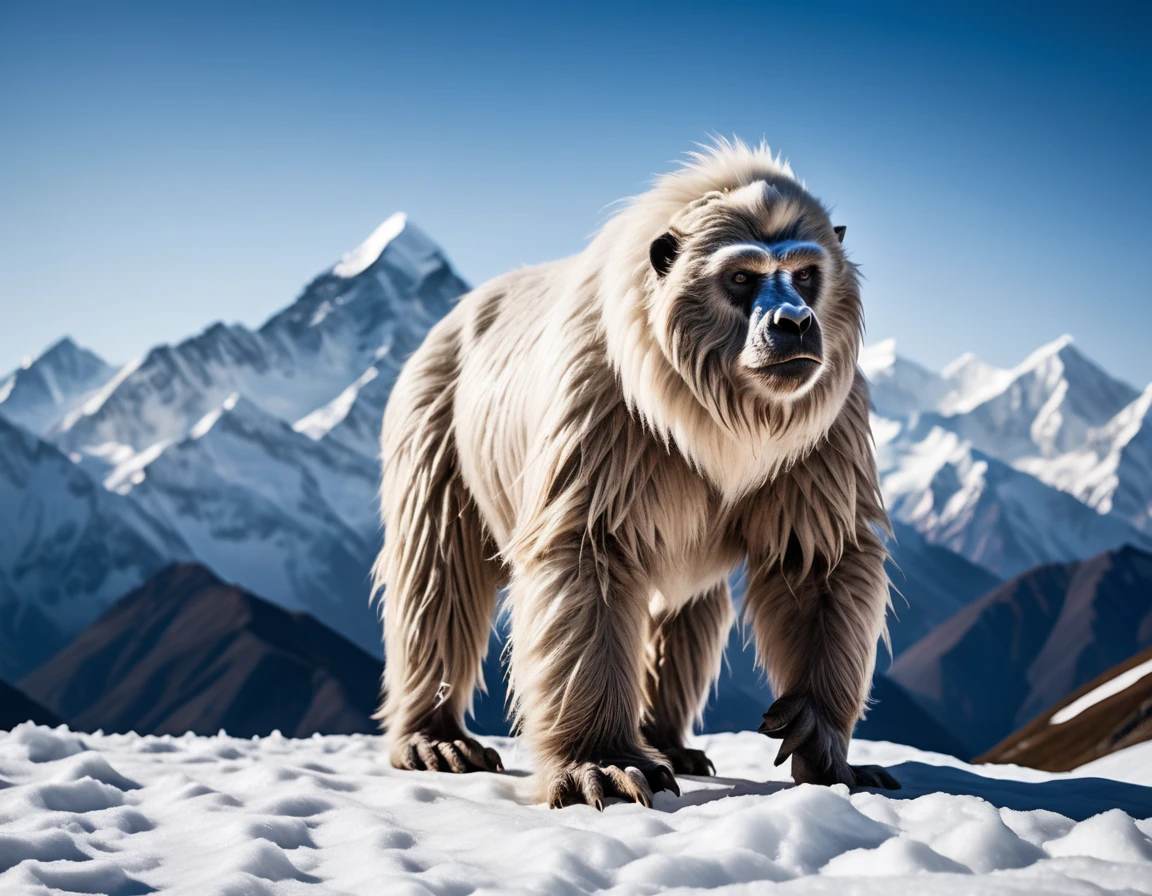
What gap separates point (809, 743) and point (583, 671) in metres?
0.80

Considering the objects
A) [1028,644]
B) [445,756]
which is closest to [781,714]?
[445,756]

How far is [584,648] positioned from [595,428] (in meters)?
0.72

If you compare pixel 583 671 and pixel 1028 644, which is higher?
pixel 583 671

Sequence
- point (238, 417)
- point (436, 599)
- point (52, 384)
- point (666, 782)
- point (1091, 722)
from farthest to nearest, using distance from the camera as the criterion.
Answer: point (52, 384)
point (238, 417)
point (1091, 722)
point (436, 599)
point (666, 782)

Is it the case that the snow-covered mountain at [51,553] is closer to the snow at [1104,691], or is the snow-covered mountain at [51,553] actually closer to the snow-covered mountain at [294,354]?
the snow-covered mountain at [294,354]

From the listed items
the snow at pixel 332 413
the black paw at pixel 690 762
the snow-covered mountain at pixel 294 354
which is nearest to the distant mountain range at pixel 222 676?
the snow at pixel 332 413

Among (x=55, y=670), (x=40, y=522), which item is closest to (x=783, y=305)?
(x=55, y=670)

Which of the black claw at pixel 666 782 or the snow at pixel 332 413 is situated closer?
the black claw at pixel 666 782

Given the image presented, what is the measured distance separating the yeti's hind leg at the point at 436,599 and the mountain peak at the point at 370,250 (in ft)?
521

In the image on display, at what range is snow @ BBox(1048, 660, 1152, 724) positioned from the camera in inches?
459

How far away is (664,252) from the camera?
3348 mm

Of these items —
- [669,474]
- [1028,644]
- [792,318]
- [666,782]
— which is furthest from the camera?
[1028,644]

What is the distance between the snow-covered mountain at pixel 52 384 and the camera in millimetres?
141250

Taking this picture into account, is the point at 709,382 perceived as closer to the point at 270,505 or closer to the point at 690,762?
the point at 690,762
